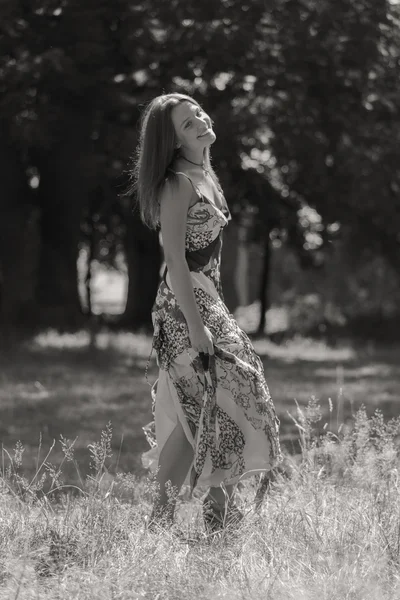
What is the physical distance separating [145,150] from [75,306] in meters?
12.6

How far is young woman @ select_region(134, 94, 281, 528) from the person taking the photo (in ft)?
13.2

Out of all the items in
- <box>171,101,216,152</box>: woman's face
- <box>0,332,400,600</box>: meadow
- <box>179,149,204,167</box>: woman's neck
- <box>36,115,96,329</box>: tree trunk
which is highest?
<box>171,101,216,152</box>: woman's face

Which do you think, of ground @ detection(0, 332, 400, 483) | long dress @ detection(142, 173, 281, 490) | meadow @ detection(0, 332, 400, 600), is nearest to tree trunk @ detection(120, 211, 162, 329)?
ground @ detection(0, 332, 400, 483)

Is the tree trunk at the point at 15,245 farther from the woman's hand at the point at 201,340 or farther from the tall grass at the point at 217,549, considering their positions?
the woman's hand at the point at 201,340

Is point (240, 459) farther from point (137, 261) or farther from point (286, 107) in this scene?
point (137, 261)

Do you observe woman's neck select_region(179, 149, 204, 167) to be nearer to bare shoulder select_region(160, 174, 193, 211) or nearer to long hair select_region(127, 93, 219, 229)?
long hair select_region(127, 93, 219, 229)

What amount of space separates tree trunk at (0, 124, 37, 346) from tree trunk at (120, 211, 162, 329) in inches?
161

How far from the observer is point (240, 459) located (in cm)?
412

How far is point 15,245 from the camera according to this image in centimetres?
1572

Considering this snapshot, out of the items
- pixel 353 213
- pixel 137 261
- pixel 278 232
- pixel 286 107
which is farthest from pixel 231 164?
pixel 137 261

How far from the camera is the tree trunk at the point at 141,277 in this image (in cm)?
2002

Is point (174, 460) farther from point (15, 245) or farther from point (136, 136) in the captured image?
point (15, 245)

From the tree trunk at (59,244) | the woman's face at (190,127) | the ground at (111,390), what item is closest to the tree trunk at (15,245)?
the tree trunk at (59,244)

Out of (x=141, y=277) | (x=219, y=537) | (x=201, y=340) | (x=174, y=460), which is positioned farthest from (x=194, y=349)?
(x=141, y=277)
